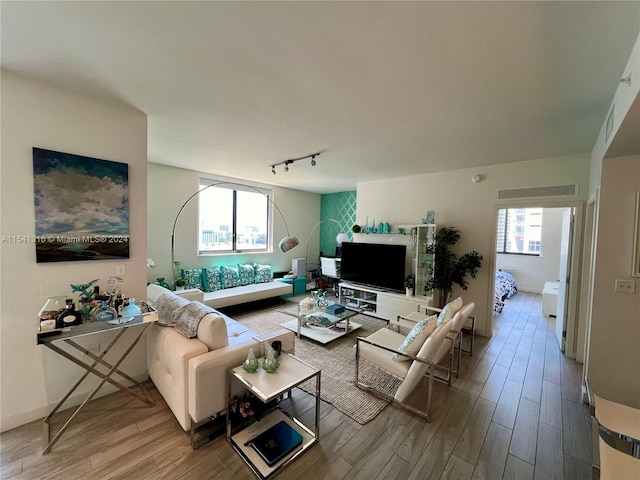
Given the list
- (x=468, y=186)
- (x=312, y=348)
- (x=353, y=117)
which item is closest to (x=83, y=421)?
(x=312, y=348)

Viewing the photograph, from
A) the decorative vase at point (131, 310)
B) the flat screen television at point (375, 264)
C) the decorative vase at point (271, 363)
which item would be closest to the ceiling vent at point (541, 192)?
the flat screen television at point (375, 264)

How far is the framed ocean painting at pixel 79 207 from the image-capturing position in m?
1.96

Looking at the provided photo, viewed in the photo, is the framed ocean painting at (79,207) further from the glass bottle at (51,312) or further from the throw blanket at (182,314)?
the throw blanket at (182,314)

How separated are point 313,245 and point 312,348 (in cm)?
409

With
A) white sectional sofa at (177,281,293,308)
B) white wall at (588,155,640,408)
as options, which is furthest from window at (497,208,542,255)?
white sectional sofa at (177,281,293,308)

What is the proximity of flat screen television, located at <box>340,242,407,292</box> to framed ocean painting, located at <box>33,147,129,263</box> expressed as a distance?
366 centimetres

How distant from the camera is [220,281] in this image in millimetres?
4754

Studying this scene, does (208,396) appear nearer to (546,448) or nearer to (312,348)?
(312,348)

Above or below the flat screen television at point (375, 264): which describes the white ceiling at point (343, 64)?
above

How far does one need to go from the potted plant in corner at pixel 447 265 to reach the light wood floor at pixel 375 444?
65.3 inches

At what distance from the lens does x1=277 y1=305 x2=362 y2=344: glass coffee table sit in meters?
3.47

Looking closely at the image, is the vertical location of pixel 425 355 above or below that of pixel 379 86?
below

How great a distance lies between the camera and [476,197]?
3.96 meters

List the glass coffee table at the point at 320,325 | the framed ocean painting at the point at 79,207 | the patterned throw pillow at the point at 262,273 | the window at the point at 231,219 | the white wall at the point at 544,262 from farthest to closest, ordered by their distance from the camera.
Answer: the white wall at the point at 544,262
the patterned throw pillow at the point at 262,273
the window at the point at 231,219
the glass coffee table at the point at 320,325
the framed ocean painting at the point at 79,207
